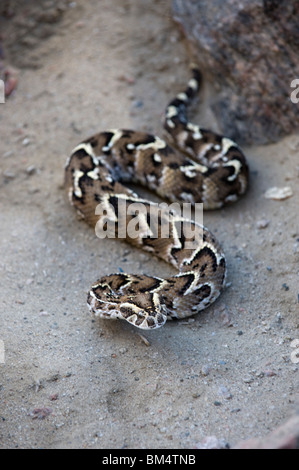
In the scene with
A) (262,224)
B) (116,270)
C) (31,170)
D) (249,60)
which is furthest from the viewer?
(31,170)

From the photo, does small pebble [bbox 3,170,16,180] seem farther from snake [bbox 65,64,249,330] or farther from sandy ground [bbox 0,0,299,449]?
snake [bbox 65,64,249,330]

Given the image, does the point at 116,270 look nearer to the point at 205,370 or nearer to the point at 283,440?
the point at 205,370

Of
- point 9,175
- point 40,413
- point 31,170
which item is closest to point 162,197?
point 31,170

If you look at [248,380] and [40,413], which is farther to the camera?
[248,380]

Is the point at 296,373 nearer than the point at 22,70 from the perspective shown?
Yes
